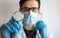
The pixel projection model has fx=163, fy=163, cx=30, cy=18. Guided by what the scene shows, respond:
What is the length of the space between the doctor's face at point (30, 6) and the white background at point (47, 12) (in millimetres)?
261

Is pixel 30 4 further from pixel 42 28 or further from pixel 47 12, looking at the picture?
pixel 47 12

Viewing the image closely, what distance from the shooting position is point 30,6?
3.74 feet

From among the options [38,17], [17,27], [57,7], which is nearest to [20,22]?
[17,27]

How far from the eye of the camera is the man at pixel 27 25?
1.05m

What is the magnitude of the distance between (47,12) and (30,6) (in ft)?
1.08

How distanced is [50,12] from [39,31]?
1.23 feet

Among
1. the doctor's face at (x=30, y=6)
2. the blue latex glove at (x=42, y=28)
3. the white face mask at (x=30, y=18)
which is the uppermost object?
the doctor's face at (x=30, y=6)

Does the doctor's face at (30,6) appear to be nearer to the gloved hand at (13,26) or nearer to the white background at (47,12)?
the gloved hand at (13,26)

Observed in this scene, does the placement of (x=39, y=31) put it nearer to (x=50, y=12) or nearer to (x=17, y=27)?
(x=17, y=27)

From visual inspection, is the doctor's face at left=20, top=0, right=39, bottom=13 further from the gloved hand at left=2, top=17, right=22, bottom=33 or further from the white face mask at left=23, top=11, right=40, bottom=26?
the gloved hand at left=2, top=17, right=22, bottom=33

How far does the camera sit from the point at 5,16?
140 centimetres

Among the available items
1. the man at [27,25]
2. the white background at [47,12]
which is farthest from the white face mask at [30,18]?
the white background at [47,12]

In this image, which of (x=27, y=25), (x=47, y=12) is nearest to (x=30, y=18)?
(x=27, y=25)

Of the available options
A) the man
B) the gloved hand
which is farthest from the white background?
the gloved hand
